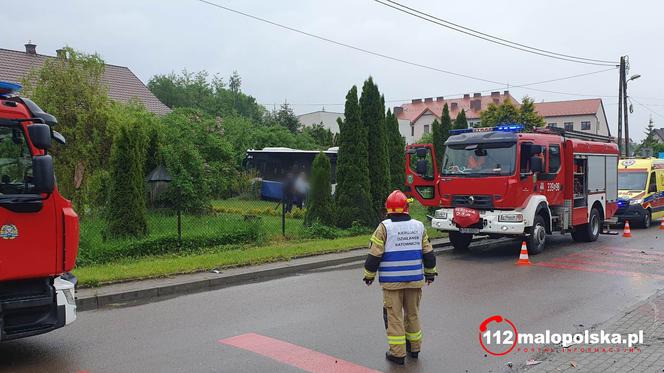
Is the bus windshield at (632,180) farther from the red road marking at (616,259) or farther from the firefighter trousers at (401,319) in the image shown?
the firefighter trousers at (401,319)

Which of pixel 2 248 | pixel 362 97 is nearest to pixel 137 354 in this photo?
pixel 2 248

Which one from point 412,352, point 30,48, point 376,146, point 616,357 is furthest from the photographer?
point 30,48

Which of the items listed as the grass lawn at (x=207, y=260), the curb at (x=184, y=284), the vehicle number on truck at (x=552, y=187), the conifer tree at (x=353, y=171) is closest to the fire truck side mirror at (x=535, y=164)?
the vehicle number on truck at (x=552, y=187)

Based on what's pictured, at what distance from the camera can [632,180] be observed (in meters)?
20.9

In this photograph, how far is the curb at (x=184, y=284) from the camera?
334 inches

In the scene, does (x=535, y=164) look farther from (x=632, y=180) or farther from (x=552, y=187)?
(x=632, y=180)

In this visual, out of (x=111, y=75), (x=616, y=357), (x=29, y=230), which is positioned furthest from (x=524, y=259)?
(x=111, y=75)

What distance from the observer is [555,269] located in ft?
37.3

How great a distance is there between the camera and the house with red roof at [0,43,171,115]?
3209 cm

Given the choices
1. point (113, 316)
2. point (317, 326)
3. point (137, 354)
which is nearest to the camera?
point (137, 354)

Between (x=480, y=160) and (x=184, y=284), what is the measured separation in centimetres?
766

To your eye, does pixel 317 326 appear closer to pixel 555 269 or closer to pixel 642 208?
pixel 555 269

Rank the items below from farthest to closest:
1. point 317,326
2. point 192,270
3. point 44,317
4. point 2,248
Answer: point 192,270
point 317,326
point 44,317
point 2,248

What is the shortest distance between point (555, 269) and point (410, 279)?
699 cm
